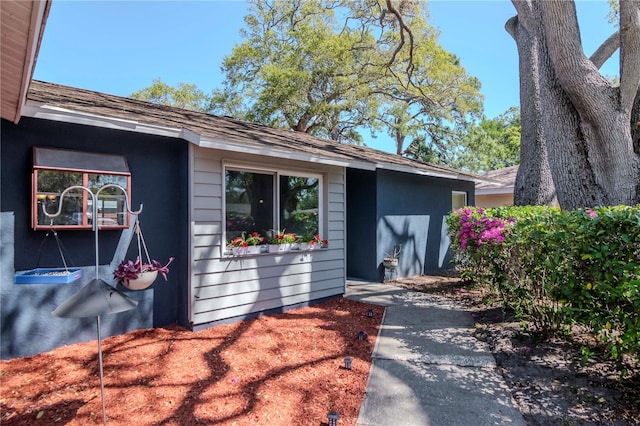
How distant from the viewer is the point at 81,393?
9.74 ft

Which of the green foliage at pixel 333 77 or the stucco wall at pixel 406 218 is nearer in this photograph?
the stucco wall at pixel 406 218

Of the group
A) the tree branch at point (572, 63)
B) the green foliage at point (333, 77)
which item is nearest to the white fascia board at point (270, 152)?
the tree branch at point (572, 63)

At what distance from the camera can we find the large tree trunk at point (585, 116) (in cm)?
479

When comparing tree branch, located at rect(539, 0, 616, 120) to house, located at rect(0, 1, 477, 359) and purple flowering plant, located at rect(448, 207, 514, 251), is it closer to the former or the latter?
purple flowering plant, located at rect(448, 207, 514, 251)

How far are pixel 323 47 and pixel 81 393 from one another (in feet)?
54.9

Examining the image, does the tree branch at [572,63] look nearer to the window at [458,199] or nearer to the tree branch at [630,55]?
the tree branch at [630,55]

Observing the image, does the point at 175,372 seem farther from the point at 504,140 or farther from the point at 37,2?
the point at 504,140

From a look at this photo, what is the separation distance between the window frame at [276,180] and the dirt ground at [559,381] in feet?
10.7

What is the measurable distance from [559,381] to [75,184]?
17.6 ft

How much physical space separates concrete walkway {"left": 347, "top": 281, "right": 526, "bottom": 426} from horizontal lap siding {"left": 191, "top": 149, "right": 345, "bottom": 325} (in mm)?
1516

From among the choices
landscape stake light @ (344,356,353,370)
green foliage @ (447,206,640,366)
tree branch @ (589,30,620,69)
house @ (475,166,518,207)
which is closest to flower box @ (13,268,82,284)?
landscape stake light @ (344,356,353,370)

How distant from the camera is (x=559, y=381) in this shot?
3.17 metres

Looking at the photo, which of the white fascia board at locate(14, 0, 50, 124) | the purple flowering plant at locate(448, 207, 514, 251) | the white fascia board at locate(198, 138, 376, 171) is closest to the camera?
the white fascia board at locate(14, 0, 50, 124)

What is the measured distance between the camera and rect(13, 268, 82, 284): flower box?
3.40 metres
